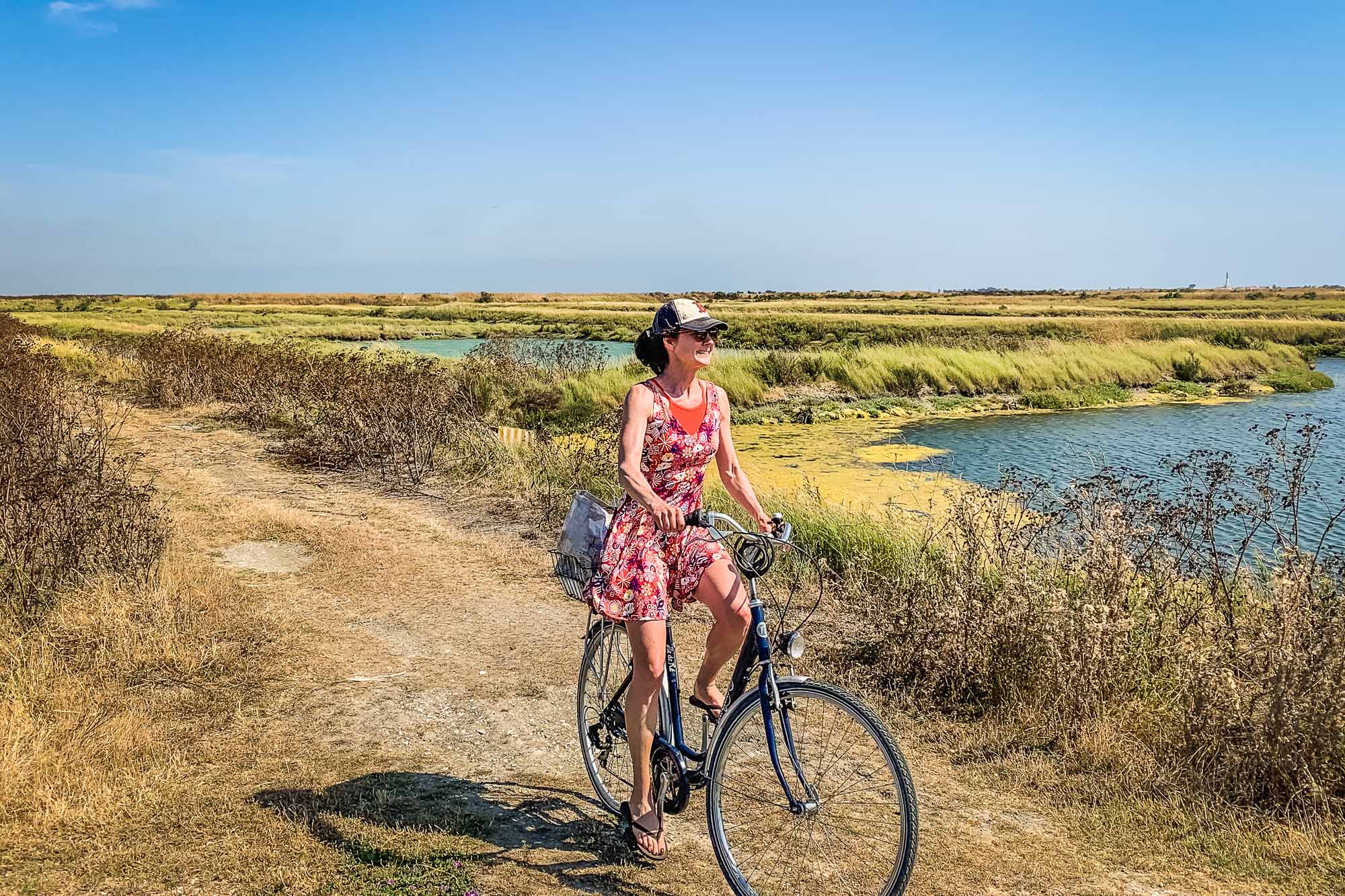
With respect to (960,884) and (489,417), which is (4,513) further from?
(489,417)

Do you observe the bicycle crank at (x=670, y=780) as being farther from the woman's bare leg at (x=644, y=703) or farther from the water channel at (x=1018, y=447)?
the water channel at (x=1018, y=447)

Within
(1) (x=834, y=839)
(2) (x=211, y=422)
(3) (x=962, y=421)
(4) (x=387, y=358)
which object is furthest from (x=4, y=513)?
(3) (x=962, y=421)

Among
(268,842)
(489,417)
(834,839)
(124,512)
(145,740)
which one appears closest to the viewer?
(834,839)

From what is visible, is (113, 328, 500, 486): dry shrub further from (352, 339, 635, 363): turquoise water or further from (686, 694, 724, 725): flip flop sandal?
(352, 339, 635, 363): turquoise water

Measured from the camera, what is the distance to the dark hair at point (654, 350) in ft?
10.4

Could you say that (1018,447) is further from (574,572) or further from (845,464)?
(574,572)

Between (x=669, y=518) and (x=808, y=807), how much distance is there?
0.99 meters

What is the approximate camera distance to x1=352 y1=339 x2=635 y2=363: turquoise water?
125 ft

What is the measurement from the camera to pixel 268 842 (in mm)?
3541

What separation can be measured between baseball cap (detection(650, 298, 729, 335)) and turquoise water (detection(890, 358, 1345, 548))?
864 cm

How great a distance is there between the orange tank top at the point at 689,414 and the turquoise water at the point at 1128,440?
854 centimetres

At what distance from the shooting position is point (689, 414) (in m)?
3.18

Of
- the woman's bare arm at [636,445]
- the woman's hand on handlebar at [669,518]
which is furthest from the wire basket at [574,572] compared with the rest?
the woman's hand on handlebar at [669,518]

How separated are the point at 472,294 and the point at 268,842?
150361mm
